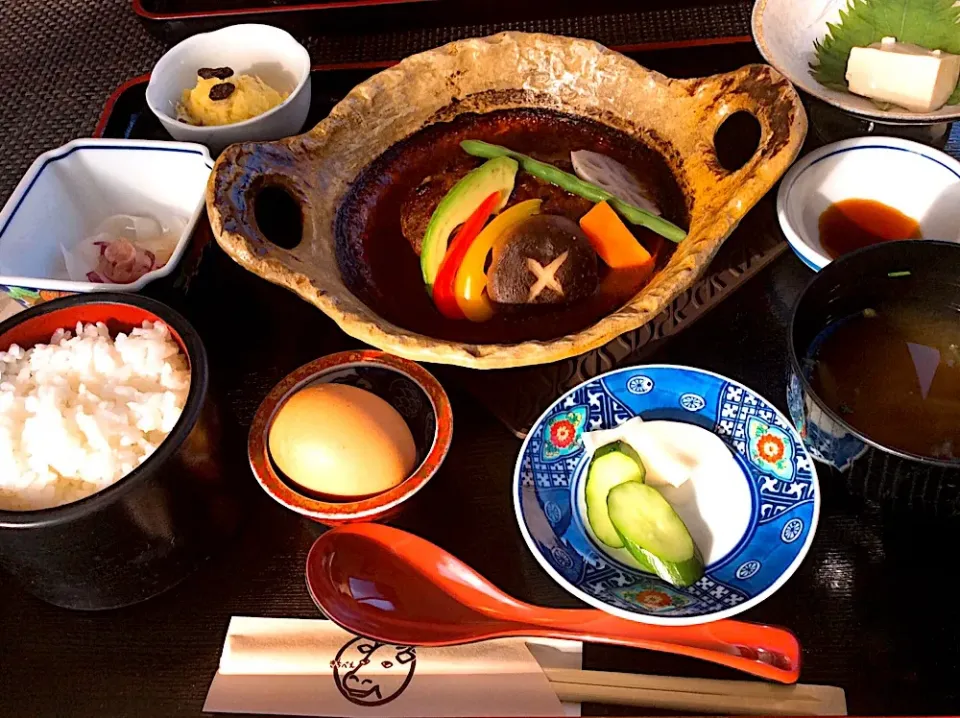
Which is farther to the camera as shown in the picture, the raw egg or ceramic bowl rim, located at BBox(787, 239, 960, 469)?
the raw egg

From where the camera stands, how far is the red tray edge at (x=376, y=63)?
6.10ft

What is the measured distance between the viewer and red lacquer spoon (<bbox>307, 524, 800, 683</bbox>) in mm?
1049

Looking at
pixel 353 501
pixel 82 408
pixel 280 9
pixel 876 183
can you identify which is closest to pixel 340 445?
pixel 353 501

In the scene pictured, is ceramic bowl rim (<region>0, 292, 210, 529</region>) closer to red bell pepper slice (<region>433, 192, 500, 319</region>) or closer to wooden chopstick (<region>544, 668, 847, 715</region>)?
red bell pepper slice (<region>433, 192, 500, 319</region>)

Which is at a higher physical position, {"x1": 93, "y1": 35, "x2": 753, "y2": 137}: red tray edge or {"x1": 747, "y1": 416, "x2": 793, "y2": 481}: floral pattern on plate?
{"x1": 93, "y1": 35, "x2": 753, "y2": 137}: red tray edge

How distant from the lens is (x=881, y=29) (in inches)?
66.9

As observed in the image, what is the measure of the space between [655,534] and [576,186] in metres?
0.68

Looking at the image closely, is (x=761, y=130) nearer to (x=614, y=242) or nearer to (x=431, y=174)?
(x=614, y=242)

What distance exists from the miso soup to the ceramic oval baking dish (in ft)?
0.80

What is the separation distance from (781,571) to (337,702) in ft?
2.08

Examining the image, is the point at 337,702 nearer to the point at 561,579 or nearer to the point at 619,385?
the point at 561,579

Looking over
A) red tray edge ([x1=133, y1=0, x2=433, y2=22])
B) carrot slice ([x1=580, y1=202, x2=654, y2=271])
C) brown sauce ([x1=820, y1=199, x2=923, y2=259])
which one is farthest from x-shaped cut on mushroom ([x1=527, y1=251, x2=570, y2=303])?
red tray edge ([x1=133, y1=0, x2=433, y2=22])

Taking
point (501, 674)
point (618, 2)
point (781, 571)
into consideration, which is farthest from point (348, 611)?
point (618, 2)

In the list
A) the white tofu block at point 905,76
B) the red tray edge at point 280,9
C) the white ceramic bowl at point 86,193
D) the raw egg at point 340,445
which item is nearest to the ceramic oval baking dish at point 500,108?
the raw egg at point 340,445
